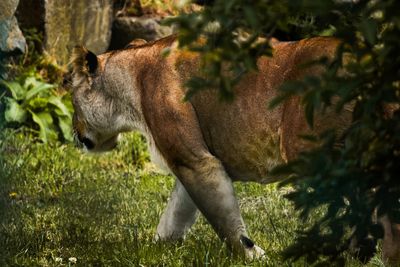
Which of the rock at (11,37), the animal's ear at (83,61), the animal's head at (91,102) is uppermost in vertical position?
the animal's ear at (83,61)

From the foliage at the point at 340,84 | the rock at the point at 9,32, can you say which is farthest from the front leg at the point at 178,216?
the rock at the point at 9,32

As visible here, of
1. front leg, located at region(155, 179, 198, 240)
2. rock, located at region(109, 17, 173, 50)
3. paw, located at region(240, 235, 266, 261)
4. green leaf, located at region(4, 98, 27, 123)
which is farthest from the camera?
rock, located at region(109, 17, 173, 50)

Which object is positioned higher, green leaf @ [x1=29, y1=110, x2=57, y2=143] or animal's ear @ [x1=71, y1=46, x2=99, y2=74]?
animal's ear @ [x1=71, y1=46, x2=99, y2=74]

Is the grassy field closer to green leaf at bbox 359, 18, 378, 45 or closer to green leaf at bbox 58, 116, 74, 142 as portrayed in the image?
green leaf at bbox 58, 116, 74, 142

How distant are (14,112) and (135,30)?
2238 mm

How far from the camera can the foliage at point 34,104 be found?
34.4ft

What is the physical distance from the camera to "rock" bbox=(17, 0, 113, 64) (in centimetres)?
1144

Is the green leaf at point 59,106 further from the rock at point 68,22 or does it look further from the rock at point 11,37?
the rock at point 68,22

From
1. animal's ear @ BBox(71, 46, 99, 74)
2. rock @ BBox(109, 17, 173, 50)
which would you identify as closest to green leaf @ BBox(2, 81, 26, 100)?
rock @ BBox(109, 17, 173, 50)

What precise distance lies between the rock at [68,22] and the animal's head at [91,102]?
412 cm

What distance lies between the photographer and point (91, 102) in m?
7.29

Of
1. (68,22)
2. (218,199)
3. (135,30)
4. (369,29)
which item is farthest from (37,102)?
(369,29)

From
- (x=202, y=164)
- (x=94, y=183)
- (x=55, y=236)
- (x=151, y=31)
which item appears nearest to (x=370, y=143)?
(x=202, y=164)

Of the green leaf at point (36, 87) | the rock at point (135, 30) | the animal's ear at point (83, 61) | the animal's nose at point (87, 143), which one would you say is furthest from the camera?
the rock at point (135, 30)
